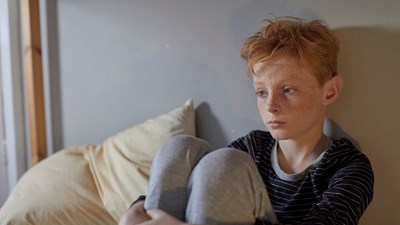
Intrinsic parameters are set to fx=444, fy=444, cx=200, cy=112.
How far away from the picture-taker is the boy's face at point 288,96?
3.00 feet

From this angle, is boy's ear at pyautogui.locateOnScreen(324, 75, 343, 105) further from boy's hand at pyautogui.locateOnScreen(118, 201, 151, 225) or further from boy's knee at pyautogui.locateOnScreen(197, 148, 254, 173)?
boy's hand at pyautogui.locateOnScreen(118, 201, 151, 225)

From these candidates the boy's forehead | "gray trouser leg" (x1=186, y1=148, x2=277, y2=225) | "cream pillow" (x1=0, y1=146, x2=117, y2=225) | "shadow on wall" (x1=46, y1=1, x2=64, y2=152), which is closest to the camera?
"gray trouser leg" (x1=186, y1=148, x2=277, y2=225)

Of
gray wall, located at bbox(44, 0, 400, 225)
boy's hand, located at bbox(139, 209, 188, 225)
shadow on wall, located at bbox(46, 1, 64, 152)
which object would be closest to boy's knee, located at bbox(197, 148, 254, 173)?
boy's hand, located at bbox(139, 209, 188, 225)

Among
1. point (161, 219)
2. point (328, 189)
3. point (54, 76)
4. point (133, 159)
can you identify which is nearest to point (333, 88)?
point (328, 189)

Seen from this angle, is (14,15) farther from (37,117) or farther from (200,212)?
(200,212)

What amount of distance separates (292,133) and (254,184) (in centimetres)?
20

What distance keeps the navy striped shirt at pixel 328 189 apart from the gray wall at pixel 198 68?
0.44 feet

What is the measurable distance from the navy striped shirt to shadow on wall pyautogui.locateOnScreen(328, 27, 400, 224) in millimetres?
79

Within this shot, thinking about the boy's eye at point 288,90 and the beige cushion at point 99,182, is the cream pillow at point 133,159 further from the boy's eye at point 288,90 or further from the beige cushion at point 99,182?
the boy's eye at point 288,90

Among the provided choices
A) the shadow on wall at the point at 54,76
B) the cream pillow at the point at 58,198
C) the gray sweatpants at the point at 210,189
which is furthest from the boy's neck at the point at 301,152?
the shadow on wall at the point at 54,76

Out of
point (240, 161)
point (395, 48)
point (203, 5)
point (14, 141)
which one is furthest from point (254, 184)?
point (14, 141)

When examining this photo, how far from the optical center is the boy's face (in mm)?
913

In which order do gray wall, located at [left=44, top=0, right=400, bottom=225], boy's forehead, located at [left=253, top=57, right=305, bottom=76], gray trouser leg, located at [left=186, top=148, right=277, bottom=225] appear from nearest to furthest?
gray trouser leg, located at [left=186, top=148, right=277, bottom=225]
boy's forehead, located at [left=253, top=57, right=305, bottom=76]
gray wall, located at [left=44, top=0, right=400, bottom=225]

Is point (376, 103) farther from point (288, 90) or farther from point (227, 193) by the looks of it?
point (227, 193)
